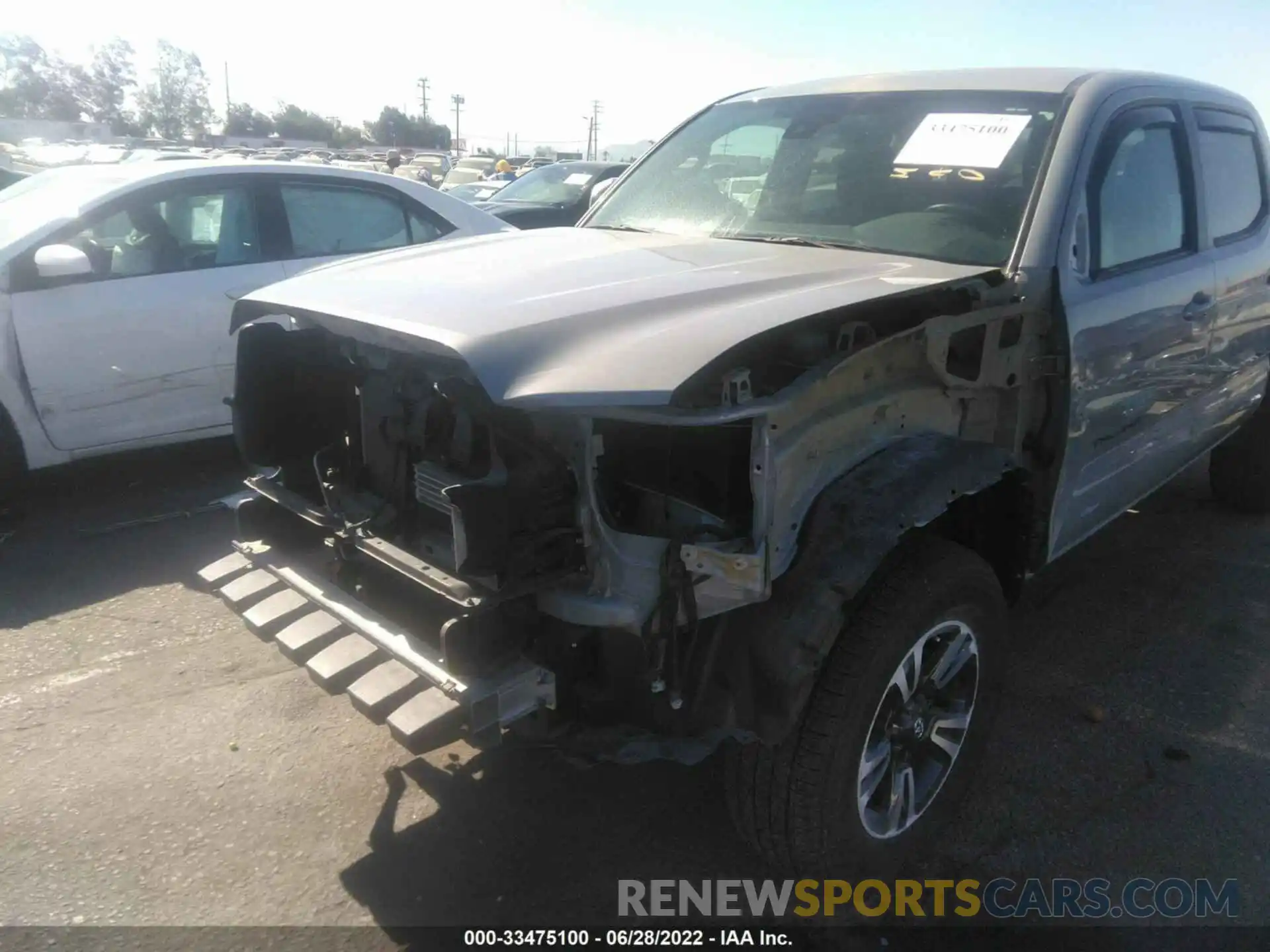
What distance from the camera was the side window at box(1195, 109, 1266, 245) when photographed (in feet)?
12.0

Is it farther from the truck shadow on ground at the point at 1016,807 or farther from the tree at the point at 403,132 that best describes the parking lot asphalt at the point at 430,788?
the tree at the point at 403,132

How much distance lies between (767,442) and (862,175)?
168cm

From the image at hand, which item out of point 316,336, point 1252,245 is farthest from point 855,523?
point 1252,245

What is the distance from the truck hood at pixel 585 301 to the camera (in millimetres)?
1908

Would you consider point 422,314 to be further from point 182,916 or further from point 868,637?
point 182,916

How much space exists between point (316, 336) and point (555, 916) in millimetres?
1695

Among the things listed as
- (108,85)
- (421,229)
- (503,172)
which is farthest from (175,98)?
(421,229)

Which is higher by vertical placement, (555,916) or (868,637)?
(868,637)

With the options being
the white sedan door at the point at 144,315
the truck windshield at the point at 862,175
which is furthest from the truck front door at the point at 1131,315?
the white sedan door at the point at 144,315

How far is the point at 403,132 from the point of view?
8644 centimetres

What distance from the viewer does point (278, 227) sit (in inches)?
205

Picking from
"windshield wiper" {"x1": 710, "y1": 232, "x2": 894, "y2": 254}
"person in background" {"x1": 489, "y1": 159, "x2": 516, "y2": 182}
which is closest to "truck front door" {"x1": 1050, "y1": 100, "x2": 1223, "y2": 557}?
"windshield wiper" {"x1": 710, "y1": 232, "x2": 894, "y2": 254}

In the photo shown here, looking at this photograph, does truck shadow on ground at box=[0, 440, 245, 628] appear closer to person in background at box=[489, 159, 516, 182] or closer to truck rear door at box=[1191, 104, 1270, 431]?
truck rear door at box=[1191, 104, 1270, 431]

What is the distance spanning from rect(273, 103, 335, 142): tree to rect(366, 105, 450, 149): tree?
392cm
